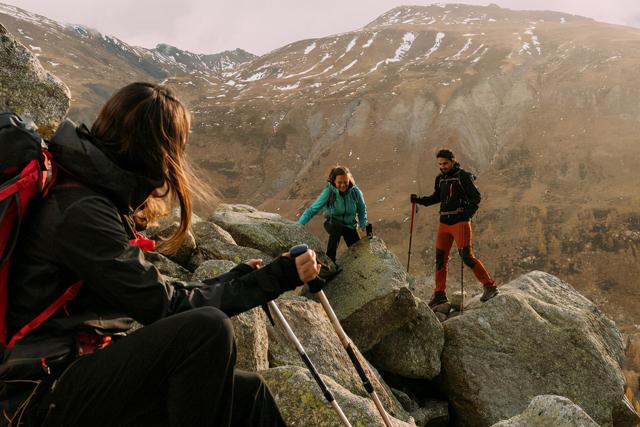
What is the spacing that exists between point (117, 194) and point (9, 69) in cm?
586

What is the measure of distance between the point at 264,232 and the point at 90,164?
349 inches

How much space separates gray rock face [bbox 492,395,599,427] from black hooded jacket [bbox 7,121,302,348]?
3.69 meters

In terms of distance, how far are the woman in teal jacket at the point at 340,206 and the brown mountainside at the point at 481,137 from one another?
6772 millimetres

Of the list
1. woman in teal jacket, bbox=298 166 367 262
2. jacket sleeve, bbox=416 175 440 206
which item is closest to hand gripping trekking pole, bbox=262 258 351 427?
woman in teal jacket, bbox=298 166 367 262

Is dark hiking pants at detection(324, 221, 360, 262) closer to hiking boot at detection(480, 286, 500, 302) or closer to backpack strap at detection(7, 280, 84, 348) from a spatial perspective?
hiking boot at detection(480, 286, 500, 302)

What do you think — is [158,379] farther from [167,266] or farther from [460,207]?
[460,207]

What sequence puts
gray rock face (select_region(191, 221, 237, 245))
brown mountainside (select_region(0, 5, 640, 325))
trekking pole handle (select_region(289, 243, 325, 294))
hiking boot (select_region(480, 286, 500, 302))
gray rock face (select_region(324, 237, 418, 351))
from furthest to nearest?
brown mountainside (select_region(0, 5, 640, 325))
hiking boot (select_region(480, 286, 500, 302))
gray rock face (select_region(191, 221, 237, 245))
gray rock face (select_region(324, 237, 418, 351))
trekking pole handle (select_region(289, 243, 325, 294))

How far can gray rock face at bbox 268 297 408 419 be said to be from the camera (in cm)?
Answer: 662

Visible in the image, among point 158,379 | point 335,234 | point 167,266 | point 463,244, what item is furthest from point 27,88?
point 463,244

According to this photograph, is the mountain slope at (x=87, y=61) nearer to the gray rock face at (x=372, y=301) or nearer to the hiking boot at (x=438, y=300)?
the hiking boot at (x=438, y=300)

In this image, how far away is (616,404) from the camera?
9375 mm

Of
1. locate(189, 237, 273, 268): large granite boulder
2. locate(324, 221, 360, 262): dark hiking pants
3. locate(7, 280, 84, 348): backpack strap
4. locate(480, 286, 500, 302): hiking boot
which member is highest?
locate(7, 280, 84, 348): backpack strap

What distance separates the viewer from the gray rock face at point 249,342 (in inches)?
216

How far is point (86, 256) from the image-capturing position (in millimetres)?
2564
